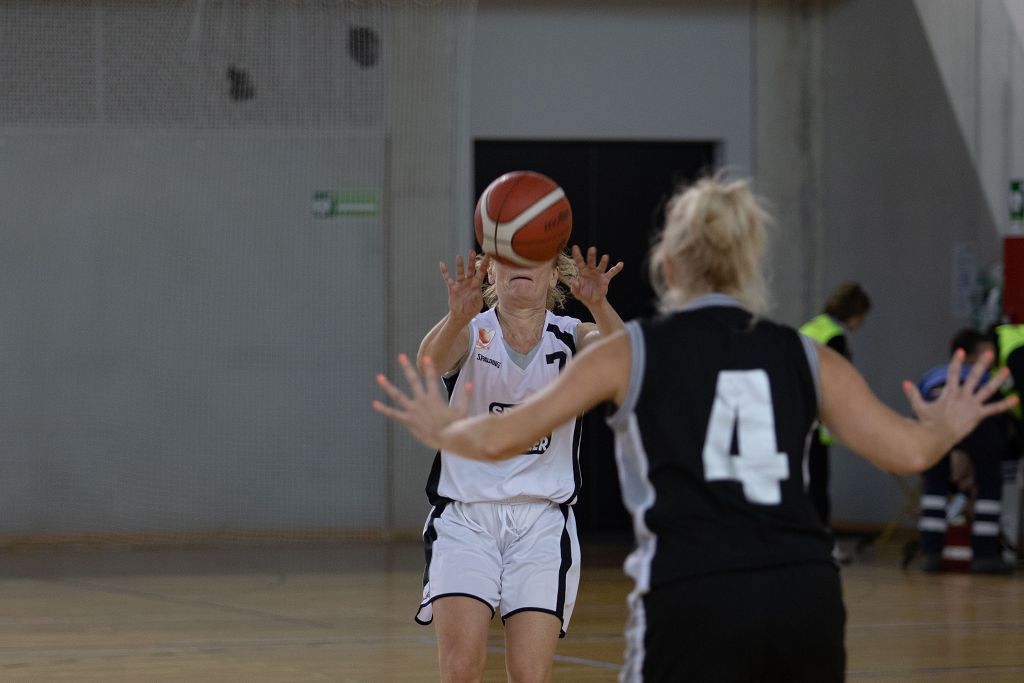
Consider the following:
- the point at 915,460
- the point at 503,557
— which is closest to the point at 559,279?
the point at 503,557

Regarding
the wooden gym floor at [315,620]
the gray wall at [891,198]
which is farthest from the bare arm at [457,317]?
the gray wall at [891,198]

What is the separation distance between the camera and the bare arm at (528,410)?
2.72 meters

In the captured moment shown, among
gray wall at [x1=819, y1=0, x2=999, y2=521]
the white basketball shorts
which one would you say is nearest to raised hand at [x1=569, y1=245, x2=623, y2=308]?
the white basketball shorts

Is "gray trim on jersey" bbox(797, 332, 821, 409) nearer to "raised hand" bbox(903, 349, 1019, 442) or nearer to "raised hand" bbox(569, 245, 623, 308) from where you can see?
"raised hand" bbox(903, 349, 1019, 442)

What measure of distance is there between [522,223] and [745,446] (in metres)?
1.60

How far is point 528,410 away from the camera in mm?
2742

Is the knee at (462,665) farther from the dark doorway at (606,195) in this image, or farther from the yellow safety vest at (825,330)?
the dark doorway at (606,195)

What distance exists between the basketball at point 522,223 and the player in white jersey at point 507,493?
61 millimetres

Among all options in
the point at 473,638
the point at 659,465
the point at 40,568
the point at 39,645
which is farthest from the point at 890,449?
the point at 40,568

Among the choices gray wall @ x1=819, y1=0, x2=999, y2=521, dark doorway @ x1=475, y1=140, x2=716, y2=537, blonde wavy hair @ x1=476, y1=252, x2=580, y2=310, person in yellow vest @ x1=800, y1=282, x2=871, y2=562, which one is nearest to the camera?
blonde wavy hair @ x1=476, y1=252, x2=580, y2=310

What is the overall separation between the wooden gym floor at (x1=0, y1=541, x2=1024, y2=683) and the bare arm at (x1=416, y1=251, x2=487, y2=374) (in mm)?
2277

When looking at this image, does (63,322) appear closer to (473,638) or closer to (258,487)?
(258,487)

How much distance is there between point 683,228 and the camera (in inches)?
110

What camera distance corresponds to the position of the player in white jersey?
400 centimetres
